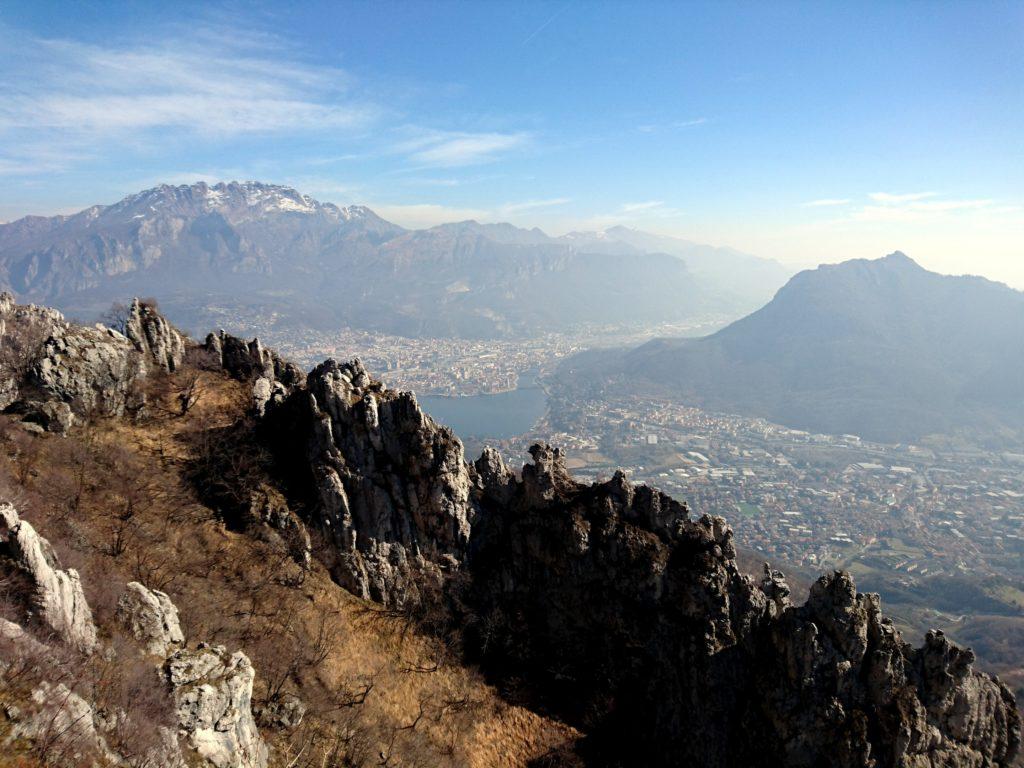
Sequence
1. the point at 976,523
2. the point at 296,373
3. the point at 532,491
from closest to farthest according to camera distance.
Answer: the point at 532,491
the point at 296,373
the point at 976,523

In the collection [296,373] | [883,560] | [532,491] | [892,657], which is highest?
[296,373]

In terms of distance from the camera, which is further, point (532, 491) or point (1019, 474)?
point (1019, 474)

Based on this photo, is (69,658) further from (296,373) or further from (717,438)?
(717,438)

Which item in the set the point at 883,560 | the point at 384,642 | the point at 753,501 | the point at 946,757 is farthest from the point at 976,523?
the point at 384,642

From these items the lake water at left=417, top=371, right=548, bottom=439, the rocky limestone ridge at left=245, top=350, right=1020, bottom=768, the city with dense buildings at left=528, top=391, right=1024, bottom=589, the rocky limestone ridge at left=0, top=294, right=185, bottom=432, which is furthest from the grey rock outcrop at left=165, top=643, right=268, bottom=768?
the lake water at left=417, top=371, right=548, bottom=439

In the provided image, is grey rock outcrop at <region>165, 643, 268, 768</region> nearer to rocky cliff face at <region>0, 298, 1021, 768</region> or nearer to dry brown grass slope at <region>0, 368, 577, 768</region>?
rocky cliff face at <region>0, 298, 1021, 768</region>

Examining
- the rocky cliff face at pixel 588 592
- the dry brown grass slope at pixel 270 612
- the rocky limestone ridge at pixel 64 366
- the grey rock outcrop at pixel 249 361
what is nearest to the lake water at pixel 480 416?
the grey rock outcrop at pixel 249 361

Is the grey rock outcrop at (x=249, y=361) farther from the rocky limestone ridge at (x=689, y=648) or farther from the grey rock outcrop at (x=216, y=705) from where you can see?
the grey rock outcrop at (x=216, y=705)
